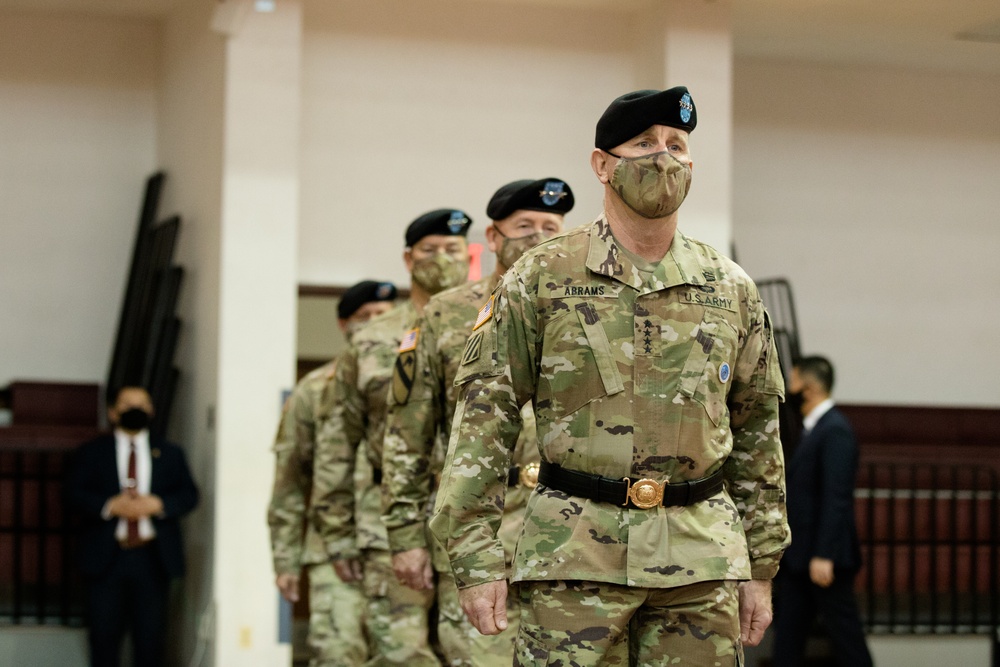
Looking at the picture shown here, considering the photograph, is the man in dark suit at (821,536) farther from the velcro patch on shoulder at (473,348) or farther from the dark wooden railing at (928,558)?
the velcro patch on shoulder at (473,348)

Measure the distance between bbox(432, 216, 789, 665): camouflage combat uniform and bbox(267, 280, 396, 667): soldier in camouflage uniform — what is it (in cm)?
281

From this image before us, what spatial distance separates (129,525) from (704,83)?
4415mm

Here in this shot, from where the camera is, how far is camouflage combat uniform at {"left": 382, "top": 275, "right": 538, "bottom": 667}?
3.97m

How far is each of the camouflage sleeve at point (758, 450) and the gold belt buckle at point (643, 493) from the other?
0.33 metres

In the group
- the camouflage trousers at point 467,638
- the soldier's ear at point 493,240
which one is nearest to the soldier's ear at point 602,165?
the soldier's ear at point 493,240

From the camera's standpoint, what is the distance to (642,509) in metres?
2.63

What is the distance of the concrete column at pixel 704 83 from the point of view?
841 centimetres

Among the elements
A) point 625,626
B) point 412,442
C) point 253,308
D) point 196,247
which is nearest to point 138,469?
point 253,308

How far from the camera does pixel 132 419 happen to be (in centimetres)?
791

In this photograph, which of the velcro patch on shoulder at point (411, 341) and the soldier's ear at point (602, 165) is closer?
the soldier's ear at point (602, 165)

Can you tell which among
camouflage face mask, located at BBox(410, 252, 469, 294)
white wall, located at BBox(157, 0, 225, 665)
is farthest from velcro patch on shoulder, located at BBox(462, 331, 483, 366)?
white wall, located at BBox(157, 0, 225, 665)

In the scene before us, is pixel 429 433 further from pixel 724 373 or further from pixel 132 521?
pixel 132 521

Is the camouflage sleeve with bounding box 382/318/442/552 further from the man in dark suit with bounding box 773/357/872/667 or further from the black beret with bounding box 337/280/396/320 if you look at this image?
the man in dark suit with bounding box 773/357/872/667

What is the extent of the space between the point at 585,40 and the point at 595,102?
414mm
